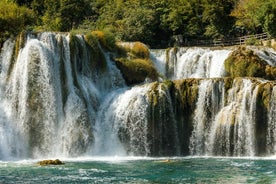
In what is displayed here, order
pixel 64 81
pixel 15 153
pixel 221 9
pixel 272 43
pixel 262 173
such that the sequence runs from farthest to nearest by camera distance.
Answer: pixel 221 9 → pixel 272 43 → pixel 64 81 → pixel 15 153 → pixel 262 173

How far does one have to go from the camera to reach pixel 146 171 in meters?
26.7

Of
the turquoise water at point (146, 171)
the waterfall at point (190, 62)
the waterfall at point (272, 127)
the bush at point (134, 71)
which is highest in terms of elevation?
the waterfall at point (190, 62)

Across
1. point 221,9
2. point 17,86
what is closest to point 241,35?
point 221,9

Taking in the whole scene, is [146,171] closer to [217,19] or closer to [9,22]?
[9,22]

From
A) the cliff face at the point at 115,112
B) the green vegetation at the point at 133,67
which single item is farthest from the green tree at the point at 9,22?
the green vegetation at the point at 133,67

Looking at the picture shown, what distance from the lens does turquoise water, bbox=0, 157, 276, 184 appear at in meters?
24.0

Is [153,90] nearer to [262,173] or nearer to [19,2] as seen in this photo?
[262,173]

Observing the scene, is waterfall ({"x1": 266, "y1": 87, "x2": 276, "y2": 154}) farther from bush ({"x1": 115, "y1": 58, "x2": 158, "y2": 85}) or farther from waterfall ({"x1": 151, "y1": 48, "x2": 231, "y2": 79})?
bush ({"x1": 115, "y1": 58, "x2": 158, "y2": 85})

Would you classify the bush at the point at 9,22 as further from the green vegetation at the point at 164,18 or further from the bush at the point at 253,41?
the bush at the point at 253,41

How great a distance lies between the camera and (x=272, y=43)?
2138 inches

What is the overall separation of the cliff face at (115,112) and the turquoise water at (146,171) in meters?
2.77

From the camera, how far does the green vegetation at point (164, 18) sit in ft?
198

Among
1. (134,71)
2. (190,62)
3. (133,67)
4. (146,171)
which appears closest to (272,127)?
(146,171)

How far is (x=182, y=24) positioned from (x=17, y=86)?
1274 inches
